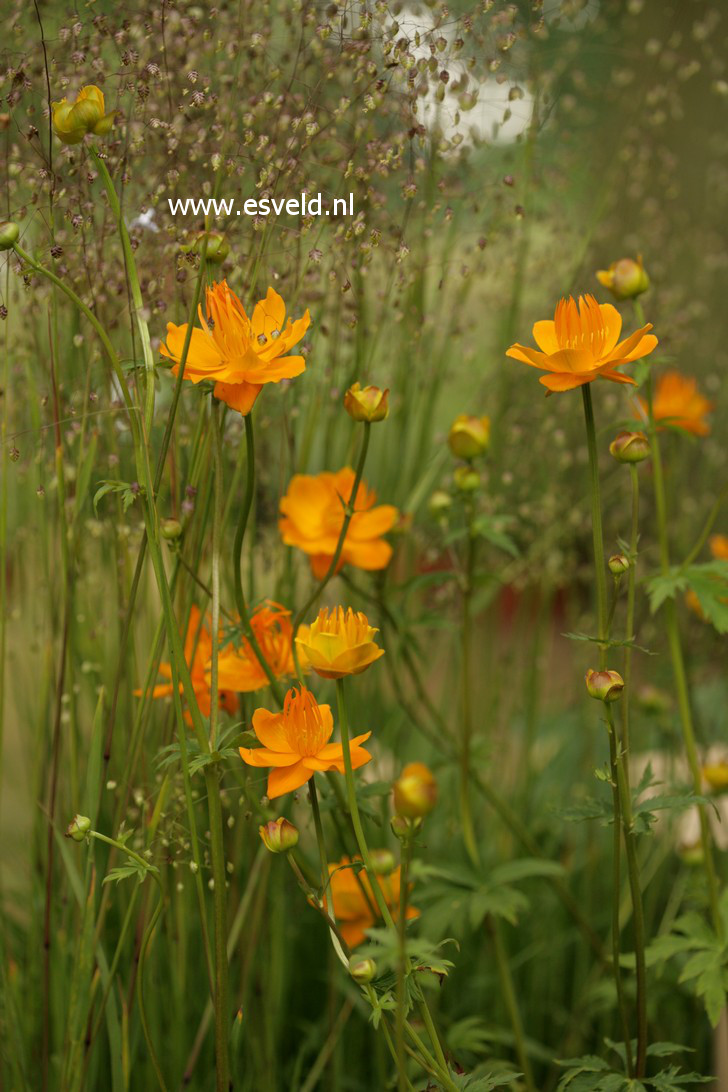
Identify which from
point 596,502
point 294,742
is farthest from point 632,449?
point 294,742

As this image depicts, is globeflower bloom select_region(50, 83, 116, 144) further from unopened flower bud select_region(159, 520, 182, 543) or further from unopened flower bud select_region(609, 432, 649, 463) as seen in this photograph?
unopened flower bud select_region(609, 432, 649, 463)

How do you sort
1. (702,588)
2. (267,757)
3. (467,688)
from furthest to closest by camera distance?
1. (467,688)
2. (702,588)
3. (267,757)

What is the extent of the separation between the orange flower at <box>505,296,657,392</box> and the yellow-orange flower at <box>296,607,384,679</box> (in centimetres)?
17

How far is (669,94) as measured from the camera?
108 cm

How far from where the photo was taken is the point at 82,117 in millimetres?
561

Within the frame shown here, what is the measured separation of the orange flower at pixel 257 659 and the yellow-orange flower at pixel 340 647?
0.11 meters

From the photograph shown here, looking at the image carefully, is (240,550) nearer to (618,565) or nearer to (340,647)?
(340,647)

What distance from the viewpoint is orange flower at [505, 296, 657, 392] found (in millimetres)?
604

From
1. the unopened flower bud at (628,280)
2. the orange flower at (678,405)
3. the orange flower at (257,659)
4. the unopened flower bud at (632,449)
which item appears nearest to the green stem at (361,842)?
the orange flower at (257,659)

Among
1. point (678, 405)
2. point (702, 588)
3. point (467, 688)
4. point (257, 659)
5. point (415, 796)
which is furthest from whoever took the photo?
point (678, 405)

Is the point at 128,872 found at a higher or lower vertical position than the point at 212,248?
lower

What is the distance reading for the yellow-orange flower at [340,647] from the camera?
56 centimetres

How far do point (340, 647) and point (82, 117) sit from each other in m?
0.30

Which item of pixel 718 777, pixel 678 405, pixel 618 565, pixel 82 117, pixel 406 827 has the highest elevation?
pixel 82 117
